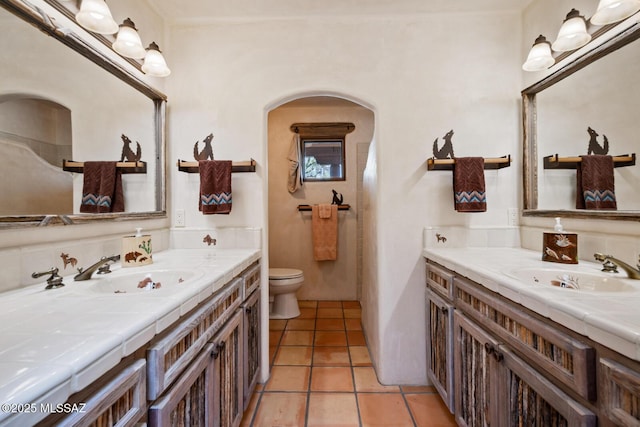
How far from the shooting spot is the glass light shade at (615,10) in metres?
1.10

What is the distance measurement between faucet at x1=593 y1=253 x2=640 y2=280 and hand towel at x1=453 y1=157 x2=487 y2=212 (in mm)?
603

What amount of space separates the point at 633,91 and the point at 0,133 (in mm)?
2348

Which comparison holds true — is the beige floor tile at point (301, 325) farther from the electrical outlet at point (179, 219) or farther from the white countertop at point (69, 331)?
the white countertop at point (69, 331)

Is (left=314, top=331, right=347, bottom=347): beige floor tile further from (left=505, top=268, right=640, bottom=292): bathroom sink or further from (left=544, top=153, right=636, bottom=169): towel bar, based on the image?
(left=544, top=153, right=636, bottom=169): towel bar

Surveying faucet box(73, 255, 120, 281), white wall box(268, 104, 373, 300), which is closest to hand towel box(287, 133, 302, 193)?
white wall box(268, 104, 373, 300)

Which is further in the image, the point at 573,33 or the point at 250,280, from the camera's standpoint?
the point at 250,280

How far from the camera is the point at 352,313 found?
2965mm

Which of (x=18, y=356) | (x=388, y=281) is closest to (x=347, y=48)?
(x=388, y=281)

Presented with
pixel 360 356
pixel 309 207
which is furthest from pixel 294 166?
pixel 360 356

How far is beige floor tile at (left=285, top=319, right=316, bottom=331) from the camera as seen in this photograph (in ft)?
8.58

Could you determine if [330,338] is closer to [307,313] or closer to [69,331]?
[307,313]

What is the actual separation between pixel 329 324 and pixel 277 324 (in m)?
0.50

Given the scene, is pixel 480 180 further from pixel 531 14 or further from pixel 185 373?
pixel 185 373

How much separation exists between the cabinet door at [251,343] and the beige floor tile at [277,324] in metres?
0.85
